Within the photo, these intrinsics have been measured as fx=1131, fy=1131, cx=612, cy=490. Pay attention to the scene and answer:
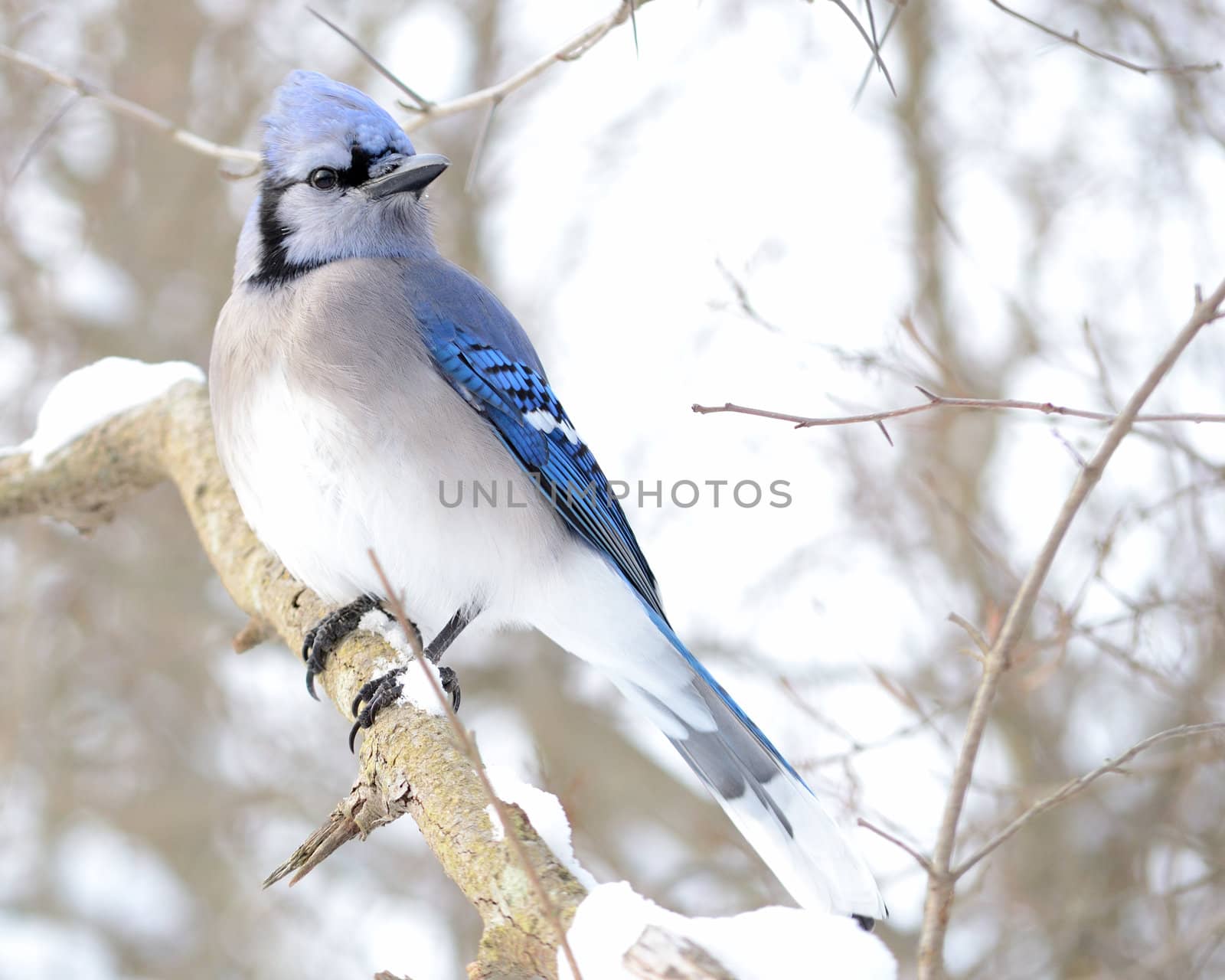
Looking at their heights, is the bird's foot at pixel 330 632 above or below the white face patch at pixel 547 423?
below

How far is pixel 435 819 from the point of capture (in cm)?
182

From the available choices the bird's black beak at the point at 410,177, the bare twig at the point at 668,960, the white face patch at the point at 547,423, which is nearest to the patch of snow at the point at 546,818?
the bare twig at the point at 668,960

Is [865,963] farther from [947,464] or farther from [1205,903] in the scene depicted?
[947,464]

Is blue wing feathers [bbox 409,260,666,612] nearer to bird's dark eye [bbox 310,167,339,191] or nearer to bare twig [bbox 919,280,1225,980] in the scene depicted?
bird's dark eye [bbox 310,167,339,191]

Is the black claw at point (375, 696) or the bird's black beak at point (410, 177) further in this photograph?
the bird's black beak at point (410, 177)

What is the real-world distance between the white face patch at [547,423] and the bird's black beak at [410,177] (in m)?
0.61

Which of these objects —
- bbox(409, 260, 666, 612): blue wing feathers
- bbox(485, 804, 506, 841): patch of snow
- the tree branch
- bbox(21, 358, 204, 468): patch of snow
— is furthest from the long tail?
bbox(21, 358, 204, 468): patch of snow

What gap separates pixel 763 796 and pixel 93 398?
2.24 metres

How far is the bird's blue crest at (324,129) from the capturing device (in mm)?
2711

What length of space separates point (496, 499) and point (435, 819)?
0.97 m

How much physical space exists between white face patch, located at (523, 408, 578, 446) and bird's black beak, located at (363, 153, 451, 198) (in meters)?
0.61

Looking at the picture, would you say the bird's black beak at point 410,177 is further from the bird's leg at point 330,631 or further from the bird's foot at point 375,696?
the bird's foot at point 375,696

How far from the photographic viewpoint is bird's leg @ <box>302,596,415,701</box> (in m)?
2.52

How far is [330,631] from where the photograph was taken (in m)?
2.53
